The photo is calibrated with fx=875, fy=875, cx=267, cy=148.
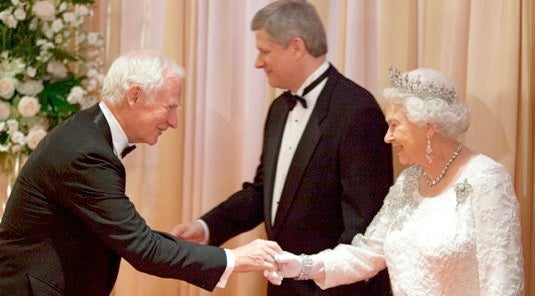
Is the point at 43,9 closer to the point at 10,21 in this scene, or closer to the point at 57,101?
the point at 10,21

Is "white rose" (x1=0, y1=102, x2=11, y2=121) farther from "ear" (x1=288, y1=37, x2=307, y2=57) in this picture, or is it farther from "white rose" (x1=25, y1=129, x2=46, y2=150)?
"ear" (x1=288, y1=37, x2=307, y2=57)

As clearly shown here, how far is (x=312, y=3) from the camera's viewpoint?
348cm

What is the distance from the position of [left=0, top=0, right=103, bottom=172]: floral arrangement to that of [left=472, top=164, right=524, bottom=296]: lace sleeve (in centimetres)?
196

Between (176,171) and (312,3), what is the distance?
99cm

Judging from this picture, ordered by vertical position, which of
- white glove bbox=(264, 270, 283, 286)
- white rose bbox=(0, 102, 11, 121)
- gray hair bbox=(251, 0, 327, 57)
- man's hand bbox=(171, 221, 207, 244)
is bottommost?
white glove bbox=(264, 270, 283, 286)

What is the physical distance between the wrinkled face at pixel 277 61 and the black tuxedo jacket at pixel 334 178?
0.47 ft

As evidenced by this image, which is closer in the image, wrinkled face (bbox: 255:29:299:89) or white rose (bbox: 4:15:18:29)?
wrinkled face (bbox: 255:29:299:89)

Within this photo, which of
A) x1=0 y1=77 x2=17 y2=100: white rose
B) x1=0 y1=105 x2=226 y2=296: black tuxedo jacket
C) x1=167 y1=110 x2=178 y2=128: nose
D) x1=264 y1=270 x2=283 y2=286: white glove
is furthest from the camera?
x1=0 y1=77 x2=17 y2=100: white rose

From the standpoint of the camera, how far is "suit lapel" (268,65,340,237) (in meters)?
3.06

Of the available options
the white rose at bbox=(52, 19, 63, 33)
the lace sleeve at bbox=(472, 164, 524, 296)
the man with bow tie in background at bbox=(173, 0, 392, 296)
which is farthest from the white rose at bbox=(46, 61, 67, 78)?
the lace sleeve at bbox=(472, 164, 524, 296)

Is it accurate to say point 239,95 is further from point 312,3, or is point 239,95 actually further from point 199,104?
point 312,3

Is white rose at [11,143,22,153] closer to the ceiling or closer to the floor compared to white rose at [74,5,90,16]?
closer to the floor

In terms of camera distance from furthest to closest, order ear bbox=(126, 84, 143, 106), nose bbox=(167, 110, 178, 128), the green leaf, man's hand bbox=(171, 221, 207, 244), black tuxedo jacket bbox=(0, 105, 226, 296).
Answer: the green leaf → man's hand bbox=(171, 221, 207, 244) → nose bbox=(167, 110, 178, 128) → ear bbox=(126, 84, 143, 106) → black tuxedo jacket bbox=(0, 105, 226, 296)

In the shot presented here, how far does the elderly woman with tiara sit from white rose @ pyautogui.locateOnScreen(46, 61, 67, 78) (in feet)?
4.99
